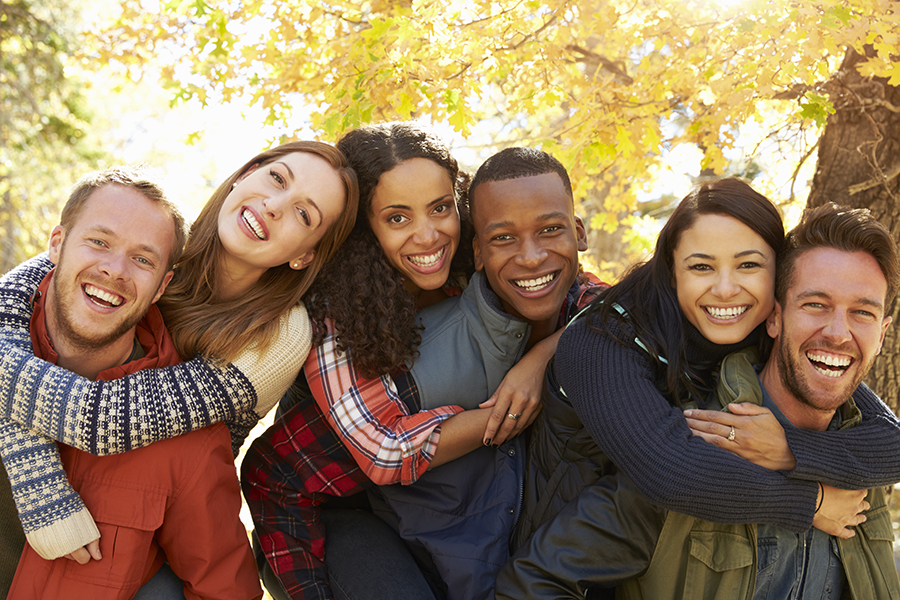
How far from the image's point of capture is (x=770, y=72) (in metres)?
2.59

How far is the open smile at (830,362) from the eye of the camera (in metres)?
2.26

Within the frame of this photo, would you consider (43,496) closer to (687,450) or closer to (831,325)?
(687,450)

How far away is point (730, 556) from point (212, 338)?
2.02 meters

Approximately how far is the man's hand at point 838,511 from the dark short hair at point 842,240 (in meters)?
0.66

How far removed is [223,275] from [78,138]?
11.6m

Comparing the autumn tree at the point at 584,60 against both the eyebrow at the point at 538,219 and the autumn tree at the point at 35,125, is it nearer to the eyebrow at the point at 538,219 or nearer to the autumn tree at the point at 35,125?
the eyebrow at the point at 538,219

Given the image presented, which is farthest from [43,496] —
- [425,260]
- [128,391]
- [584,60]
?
[584,60]

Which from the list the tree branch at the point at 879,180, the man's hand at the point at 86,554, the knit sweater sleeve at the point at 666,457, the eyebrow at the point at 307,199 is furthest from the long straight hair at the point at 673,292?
the man's hand at the point at 86,554

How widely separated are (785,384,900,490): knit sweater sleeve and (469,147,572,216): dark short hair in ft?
4.71

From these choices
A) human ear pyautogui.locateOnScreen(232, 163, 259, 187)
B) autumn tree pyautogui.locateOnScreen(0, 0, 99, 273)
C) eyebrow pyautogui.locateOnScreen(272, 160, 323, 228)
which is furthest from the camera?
autumn tree pyautogui.locateOnScreen(0, 0, 99, 273)

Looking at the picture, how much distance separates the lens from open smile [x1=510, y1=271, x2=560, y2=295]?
2906mm

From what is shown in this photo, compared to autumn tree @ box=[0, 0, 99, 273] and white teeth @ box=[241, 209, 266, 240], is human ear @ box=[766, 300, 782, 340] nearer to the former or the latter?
white teeth @ box=[241, 209, 266, 240]

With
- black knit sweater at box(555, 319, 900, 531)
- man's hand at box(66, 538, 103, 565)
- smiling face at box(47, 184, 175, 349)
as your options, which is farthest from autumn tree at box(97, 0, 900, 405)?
man's hand at box(66, 538, 103, 565)

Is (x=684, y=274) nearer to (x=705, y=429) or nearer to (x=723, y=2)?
(x=705, y=429)
